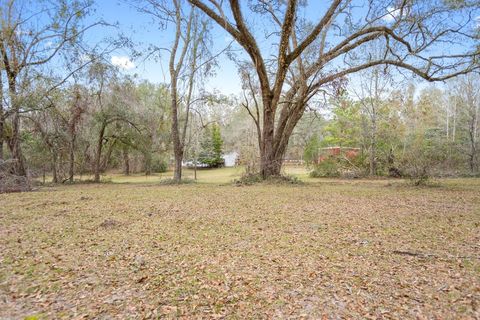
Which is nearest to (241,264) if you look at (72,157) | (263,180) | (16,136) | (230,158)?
(263,180)

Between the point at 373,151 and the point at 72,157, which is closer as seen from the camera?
the point at 72,157

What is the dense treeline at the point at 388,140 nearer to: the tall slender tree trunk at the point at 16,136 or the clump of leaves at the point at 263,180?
the clump of leaves at the point at 263,180

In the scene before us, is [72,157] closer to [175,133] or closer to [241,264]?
[175,133]

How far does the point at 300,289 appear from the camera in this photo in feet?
5.85

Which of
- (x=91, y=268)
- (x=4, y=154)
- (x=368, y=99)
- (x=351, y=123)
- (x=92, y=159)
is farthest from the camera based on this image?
(x=351, y=123)

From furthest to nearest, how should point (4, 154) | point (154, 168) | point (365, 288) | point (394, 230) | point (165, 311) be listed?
point (154, 168)
point (4, 154)
point (394, 230)
point (365, 288)
point (165, 311)

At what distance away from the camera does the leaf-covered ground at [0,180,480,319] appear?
5.25 feet

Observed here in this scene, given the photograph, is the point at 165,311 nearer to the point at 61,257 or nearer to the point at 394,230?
the point at 61,257

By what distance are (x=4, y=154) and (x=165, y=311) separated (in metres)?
10.5

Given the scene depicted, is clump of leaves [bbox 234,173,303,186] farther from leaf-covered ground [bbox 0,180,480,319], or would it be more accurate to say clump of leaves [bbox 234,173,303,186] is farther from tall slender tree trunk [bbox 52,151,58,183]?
tall slender tree trunk [bbox 52,151,58,183]

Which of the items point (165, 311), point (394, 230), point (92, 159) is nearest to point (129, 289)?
point (165, 311)

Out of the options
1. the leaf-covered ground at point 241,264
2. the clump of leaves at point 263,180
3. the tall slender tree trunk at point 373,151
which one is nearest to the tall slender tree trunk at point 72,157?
the clump of leaves at point 263,180

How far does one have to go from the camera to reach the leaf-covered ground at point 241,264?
5.25ft

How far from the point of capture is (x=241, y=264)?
2176mm
